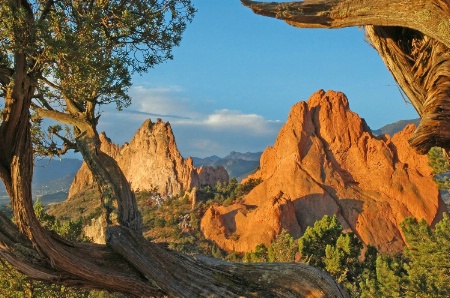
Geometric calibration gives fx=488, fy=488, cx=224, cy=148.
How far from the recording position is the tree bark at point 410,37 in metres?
4.02

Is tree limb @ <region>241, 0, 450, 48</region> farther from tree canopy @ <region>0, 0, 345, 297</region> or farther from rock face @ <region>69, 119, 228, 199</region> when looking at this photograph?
rock face @ <region>69, 119, 228, 199</region>

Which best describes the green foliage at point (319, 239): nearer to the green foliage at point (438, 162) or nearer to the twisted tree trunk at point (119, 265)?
the green foliage at point (438, 162)

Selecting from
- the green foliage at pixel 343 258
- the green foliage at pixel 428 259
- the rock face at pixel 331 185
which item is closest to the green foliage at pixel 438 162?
the green foliage at pixel 428 259

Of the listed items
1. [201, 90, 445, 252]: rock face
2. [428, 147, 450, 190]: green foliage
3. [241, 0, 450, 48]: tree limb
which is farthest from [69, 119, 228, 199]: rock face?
[241, 0, 450, 48]: tree limb

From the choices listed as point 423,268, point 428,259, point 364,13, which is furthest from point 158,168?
point 364,13

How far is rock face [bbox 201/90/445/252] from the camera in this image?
70.2 m

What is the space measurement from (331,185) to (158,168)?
54808mm

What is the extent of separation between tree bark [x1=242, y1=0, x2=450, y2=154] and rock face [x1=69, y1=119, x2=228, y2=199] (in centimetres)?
10521

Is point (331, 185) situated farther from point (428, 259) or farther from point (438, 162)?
point (438, 162)

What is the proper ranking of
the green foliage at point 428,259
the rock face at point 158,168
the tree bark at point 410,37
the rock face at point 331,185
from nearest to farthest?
the tree bark at point 410,37 < the green foliage at point 428,259 < the rock face at point 331,185 < the rock face at point 158,168

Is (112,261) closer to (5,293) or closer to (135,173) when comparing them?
Answer: (5,293)

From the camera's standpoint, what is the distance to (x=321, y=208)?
245ft

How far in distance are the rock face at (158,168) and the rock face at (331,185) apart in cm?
3266

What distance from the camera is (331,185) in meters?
77.5
